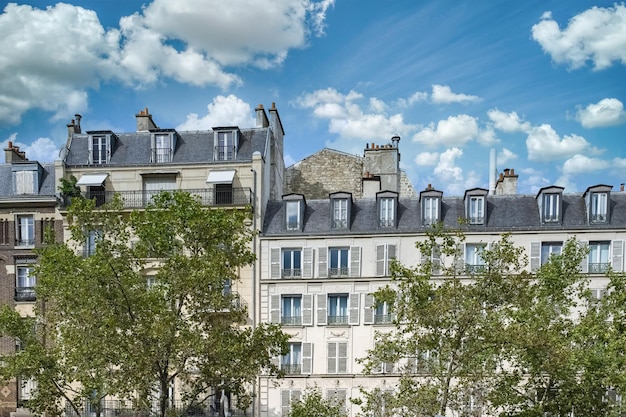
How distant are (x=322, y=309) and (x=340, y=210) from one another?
470 cm

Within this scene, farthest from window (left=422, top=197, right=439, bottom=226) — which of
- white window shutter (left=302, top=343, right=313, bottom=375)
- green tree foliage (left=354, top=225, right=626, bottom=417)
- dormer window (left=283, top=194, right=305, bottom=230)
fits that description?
green tree foliage (left=354, top=225, right=626, bottom=417)

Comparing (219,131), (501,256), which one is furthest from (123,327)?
(219,131)

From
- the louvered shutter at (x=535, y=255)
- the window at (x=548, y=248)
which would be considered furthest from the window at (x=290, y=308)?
the window at (x=548, y=248)

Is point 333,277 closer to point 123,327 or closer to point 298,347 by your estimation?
point 298,347

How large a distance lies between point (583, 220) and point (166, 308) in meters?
18.9

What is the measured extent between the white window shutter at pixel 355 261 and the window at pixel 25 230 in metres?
15.1

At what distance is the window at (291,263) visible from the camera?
76.1 ft

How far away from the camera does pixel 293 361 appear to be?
75.9 feet

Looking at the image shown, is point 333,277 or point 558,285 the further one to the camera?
point 333,277

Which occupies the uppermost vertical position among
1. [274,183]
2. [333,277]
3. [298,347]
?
[274,183]

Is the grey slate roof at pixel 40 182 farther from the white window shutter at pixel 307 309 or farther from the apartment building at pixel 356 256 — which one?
the white window shutter at pixel 307 309

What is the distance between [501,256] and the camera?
1286cm

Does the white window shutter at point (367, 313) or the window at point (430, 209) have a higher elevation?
the window at point (430, 209)

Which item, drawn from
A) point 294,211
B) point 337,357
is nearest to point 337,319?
point 337,357
